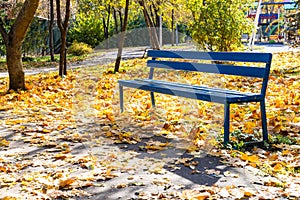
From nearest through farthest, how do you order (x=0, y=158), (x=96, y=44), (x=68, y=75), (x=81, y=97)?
(x=0, y=158) < (x=81, y=97) < (x=68, y=75) < (x=96, y=44)

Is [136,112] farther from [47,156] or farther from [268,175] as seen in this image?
[268,175]

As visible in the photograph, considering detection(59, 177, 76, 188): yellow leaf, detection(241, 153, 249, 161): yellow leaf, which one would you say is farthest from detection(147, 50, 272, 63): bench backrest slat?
detection(59, 177, 76, 188): yellow leaf

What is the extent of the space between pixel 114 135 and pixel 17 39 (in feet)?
16.1

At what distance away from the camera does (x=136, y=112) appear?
7.36 m

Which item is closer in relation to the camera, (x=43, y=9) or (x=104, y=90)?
(x=104, y=90)

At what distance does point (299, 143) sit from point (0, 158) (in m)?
3.15

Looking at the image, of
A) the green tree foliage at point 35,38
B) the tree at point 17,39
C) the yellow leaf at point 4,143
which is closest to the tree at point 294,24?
the tree at point 17,39

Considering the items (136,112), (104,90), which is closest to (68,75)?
(104,90)

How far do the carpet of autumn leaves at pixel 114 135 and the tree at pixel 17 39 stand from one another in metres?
0.36

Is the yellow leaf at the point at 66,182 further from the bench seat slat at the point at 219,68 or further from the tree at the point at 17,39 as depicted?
the tree at the point at 17,39

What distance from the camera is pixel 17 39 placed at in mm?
9914

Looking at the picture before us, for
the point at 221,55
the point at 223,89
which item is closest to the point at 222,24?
the point at 221,55

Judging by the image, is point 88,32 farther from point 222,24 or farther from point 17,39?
point 17,39

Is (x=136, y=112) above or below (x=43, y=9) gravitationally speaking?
below
